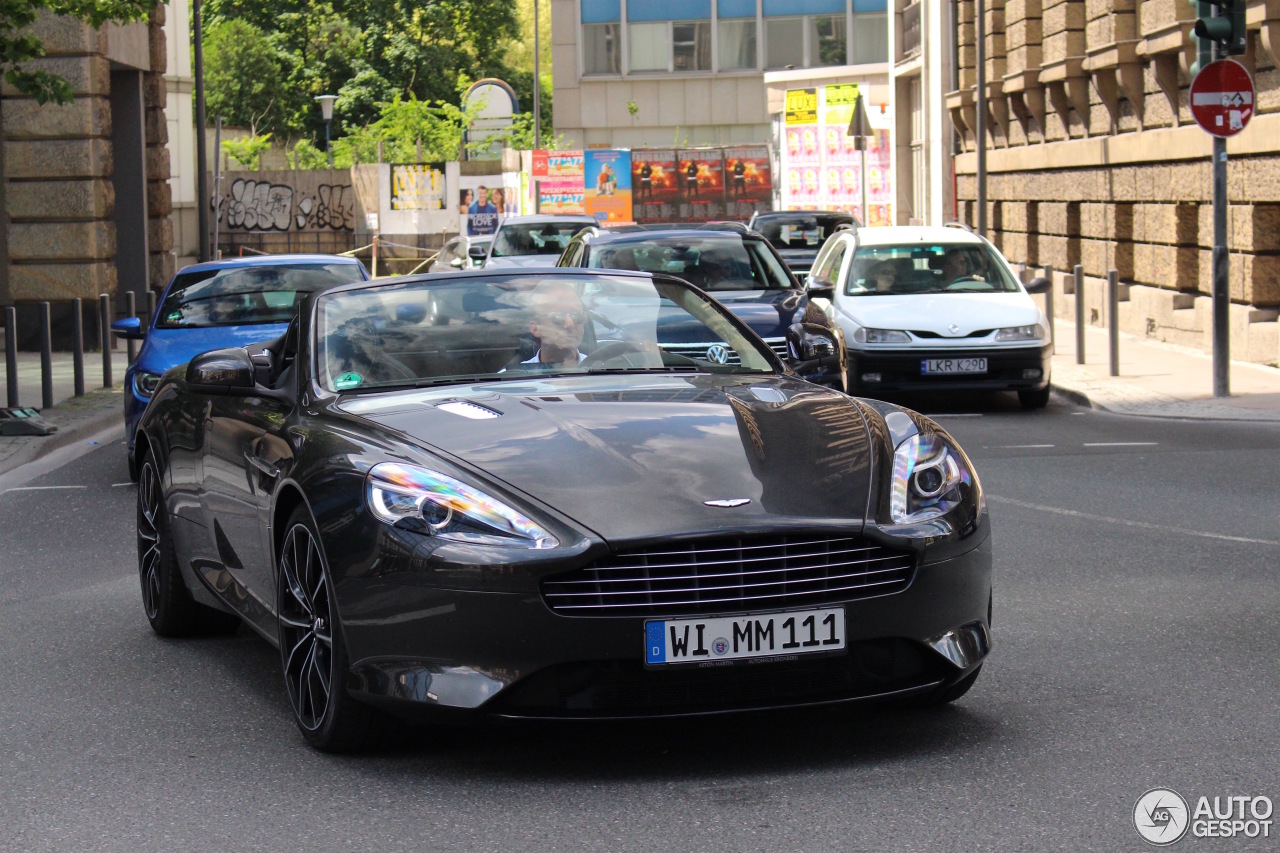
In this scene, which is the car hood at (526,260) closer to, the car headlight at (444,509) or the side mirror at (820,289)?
the side mirror at (820,289)

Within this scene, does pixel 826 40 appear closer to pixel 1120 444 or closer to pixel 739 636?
pixel 1120 444

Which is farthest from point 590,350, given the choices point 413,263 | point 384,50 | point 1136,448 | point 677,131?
point 384,50

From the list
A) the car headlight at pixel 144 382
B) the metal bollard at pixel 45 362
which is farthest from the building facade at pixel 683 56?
the car headlight at pixel 144 382

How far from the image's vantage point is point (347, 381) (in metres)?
5.79

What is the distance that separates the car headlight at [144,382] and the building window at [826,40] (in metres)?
65.1

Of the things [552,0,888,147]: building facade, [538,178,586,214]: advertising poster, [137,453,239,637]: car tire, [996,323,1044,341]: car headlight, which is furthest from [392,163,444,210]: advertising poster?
[137,453,239,637]: car tire

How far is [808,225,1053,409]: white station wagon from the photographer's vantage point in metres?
15.6

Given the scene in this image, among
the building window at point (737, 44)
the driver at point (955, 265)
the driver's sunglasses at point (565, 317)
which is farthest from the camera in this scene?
the building window at point (737, 44)

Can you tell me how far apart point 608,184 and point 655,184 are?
136 cm

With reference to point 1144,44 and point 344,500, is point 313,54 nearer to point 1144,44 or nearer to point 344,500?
point 1144,44

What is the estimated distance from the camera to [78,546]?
9.35 meters

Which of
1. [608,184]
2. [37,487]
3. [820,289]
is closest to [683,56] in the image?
[608,184]

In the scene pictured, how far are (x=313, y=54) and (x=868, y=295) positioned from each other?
7164 cm

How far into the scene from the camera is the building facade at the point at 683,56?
2921 inches
